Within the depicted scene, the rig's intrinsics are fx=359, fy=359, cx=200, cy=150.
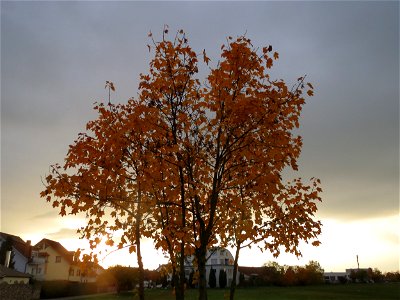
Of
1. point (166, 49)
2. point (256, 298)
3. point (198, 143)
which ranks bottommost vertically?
point (256, 298)

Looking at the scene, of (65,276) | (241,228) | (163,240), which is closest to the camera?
(241,228)

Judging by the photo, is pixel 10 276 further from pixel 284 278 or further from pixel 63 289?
pixel 284 278

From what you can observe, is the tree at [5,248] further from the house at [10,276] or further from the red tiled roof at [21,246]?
the house at [10,276]

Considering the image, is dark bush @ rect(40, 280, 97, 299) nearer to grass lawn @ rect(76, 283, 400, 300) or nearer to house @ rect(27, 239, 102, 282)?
grass lawn @ rect(76, 283, 400, 300)

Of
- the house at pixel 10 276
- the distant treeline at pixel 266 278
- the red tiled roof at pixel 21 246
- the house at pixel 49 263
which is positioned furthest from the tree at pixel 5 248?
the distant treeline at pixel 266 278

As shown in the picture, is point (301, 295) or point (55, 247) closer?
point (301, 295)

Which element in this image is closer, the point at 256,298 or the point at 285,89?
the point at 285,89

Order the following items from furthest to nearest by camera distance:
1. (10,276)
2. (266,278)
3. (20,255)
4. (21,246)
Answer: (266,278)
(21,246)
(20,255)
(10,276)

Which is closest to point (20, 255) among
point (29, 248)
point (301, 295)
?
point (29, 248)

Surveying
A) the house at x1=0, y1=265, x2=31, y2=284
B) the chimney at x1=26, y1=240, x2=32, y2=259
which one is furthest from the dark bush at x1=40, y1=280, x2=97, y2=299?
the chimney at x1=26, y1=240, x2=32, y2=259

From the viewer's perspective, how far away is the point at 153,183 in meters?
9.97

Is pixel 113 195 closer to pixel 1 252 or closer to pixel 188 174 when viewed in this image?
pixel 188 174

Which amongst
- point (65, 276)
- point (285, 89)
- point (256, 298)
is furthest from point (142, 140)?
point (65, 276)

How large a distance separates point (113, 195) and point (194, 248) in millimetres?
2780
